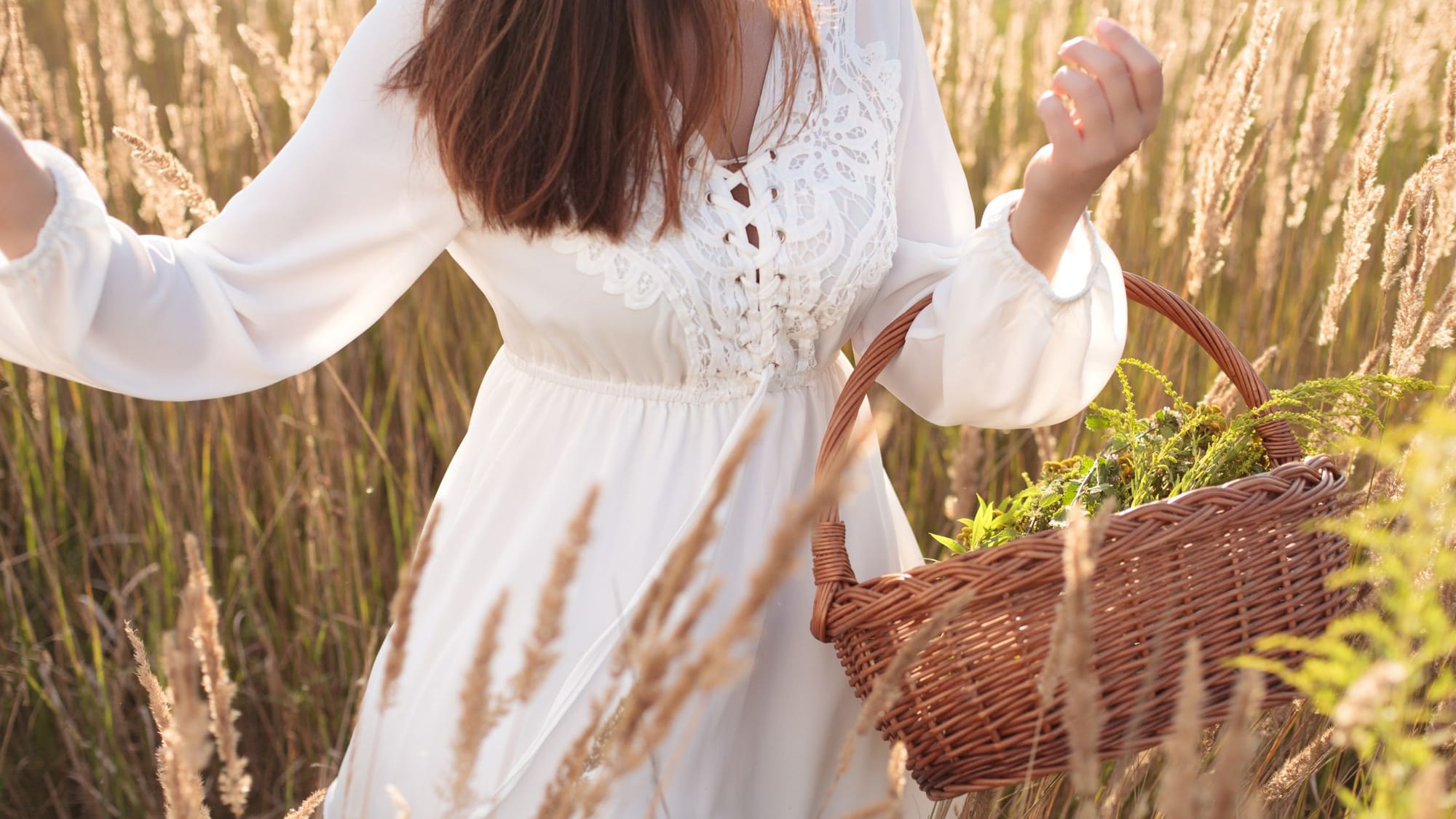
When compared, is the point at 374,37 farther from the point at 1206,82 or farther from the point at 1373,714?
the point at 1206,82

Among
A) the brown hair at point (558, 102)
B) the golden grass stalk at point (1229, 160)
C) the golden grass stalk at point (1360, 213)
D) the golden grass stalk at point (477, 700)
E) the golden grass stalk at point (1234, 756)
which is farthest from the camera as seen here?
the golden grass stalk at point (1229, 160)

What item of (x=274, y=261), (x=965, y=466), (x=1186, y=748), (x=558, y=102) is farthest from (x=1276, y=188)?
(x=1186, y=748)

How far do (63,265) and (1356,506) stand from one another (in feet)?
3.66

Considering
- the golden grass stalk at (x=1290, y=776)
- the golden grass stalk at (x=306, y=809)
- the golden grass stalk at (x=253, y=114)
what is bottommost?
the golden grass stalk at (x=1290, y=776)

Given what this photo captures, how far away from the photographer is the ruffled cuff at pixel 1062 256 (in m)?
1.09

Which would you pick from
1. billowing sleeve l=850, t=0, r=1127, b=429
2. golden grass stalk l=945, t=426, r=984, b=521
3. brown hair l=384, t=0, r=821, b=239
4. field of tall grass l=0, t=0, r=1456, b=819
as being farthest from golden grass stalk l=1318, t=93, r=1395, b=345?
brown hair l=384, t=0, r=821, b=239

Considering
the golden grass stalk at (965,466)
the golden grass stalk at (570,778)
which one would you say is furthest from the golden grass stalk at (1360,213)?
the golden grass stalk at (570,778)

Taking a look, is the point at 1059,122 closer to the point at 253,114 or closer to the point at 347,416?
the point at 253,114

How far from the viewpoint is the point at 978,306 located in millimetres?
1105

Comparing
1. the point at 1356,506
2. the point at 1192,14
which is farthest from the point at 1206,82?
the point at 1192,14

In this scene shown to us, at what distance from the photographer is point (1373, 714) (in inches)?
16.2

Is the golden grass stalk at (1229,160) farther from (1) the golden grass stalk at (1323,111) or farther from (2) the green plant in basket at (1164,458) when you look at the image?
(2) the green plant in basket at (1164,458)

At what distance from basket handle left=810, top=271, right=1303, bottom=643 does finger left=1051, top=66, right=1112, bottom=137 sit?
0.22 m

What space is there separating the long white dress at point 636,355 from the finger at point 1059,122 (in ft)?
0.46
